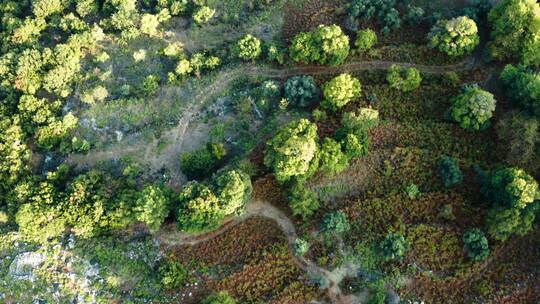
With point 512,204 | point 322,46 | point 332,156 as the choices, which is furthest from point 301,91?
point 512,204

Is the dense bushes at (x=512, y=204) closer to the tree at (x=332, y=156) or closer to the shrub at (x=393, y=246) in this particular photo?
the shrub at (x=393, y=246)

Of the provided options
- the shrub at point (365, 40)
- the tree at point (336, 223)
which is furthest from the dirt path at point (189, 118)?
the tree at point (336, 223)

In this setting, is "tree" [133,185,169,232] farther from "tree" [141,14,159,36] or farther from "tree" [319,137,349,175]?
"tree" [141,14,159,36]

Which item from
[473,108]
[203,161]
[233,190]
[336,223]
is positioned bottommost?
[336,223]

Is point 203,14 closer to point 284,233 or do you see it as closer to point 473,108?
point 284,233

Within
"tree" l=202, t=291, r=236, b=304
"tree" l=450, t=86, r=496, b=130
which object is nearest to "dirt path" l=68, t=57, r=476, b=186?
"tree" l=450, t=86, r=496, b=130

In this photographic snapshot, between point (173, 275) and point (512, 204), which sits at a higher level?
point (512, 204)

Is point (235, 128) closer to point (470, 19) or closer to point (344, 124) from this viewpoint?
point (344, 124)

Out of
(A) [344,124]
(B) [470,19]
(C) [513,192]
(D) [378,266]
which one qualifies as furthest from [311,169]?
(B) [470,19]
